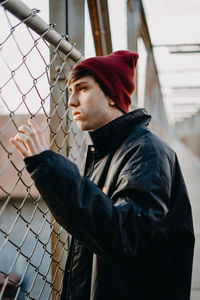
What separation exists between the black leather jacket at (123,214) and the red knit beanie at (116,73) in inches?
5.4

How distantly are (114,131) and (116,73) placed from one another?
0.26 m

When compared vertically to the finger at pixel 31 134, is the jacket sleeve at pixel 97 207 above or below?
below

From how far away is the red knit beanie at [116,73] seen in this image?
4.64 ft

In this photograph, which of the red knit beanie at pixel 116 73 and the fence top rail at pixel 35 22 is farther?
the red knit beanie at pixel 116 73

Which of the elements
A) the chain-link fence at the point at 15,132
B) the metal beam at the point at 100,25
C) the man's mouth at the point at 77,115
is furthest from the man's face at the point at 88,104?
the metal beam at the point at 100,25

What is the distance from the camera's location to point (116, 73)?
1462 mm

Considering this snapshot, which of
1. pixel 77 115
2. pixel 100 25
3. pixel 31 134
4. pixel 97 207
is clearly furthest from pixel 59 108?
pixel 100 25

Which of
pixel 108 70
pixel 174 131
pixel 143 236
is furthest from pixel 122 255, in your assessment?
pixel 174 131

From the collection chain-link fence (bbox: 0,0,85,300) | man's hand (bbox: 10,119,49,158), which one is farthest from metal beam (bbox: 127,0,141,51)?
man's hand (bbox: 10,119,49,158)

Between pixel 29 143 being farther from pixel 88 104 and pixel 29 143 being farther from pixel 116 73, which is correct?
pixel 116 73

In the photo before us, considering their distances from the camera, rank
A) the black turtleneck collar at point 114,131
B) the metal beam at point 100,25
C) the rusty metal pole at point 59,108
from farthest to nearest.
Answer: the metal beam at point 100,25 → the rusty metal pole at point 59,108 → the black turtleneck collar at point 114,131

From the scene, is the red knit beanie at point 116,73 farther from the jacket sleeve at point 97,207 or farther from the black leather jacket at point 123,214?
the jacket sleeve at point 97,207

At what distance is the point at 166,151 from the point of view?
1252mm

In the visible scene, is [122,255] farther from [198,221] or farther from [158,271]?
[198,221]
